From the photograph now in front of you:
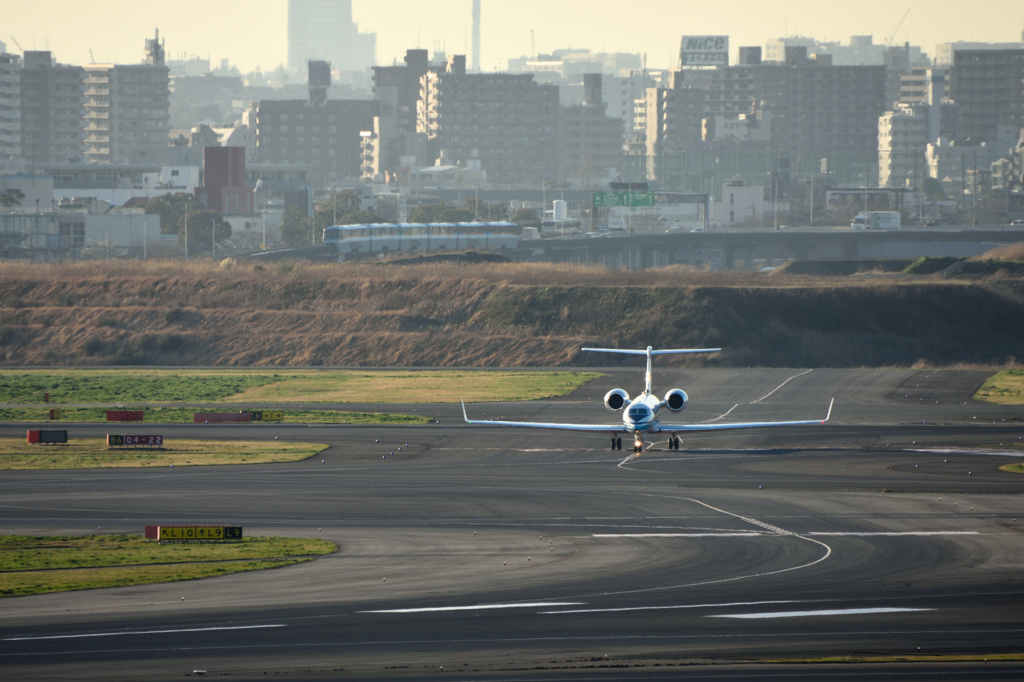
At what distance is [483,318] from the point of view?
11856cm

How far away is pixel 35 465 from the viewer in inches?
2199

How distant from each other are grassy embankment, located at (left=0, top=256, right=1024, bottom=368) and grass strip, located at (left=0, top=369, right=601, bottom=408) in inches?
494

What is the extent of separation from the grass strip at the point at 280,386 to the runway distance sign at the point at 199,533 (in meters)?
39.2

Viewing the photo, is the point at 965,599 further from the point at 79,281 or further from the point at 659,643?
the point at 79,281

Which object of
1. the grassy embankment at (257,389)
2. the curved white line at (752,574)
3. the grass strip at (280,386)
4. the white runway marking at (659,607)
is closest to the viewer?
the white runway marking at (659,607)

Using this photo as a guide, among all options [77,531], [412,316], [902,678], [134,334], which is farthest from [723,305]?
[902,678]

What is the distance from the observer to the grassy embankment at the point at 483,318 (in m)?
110

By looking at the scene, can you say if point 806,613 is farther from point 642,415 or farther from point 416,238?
point 416,238

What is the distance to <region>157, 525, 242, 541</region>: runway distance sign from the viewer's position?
4084cm

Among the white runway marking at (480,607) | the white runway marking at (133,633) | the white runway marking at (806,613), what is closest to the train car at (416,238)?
the white runway marking at (480,607)

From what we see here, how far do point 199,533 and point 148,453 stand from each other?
65.8 ft

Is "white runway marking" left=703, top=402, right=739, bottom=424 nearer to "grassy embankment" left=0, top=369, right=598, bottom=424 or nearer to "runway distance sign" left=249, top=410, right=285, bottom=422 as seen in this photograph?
"grassy embankment" left=0, top=369, right=598, bottom=424

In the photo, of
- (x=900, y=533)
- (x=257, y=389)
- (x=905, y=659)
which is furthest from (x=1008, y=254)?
(x=905, y=659)

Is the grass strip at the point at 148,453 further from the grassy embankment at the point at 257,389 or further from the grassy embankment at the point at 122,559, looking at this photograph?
the grassy embankment at the point at 122,559
